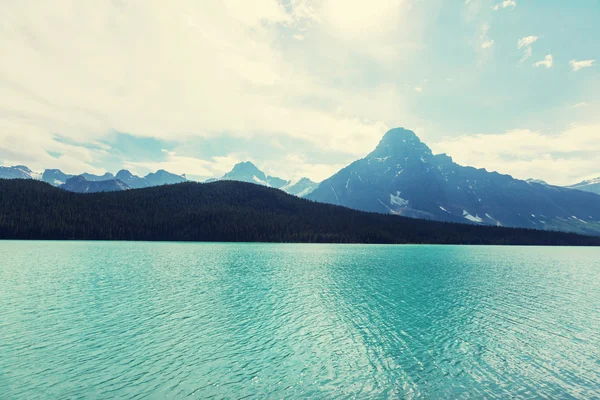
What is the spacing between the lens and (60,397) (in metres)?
19.1

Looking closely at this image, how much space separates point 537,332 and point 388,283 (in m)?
31.2

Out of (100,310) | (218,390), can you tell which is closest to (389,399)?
(218,390)

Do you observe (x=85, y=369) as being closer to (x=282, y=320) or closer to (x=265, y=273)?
(x=282, y=320)

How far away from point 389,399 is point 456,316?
83.3 feet

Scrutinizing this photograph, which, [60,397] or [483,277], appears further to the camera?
[483,277]

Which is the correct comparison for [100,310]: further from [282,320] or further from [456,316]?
[456,316]

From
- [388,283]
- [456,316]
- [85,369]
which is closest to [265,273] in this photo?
[388,283]

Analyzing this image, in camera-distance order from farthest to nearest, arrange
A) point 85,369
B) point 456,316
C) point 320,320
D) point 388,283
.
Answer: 1. point 388,283
2. point 456,316
3. point 320,320
4. point 85,369

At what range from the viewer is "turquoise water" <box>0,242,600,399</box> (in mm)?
21250

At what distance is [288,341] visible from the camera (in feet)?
97.8

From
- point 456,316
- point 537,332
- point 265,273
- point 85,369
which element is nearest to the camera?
point 85,369

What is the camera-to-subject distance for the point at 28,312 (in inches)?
1464

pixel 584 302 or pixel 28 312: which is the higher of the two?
pixel 28 312

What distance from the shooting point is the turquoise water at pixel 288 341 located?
21250 millimetres
